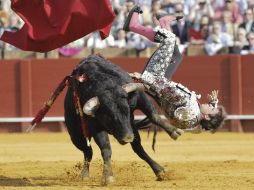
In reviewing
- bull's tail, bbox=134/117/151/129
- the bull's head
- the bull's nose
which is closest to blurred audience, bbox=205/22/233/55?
bull's tail, bbox=134/117/151/129

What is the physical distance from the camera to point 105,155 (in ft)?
27.9

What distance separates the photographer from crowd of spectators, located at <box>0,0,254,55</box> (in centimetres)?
1494

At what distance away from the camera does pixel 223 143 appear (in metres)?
13.1

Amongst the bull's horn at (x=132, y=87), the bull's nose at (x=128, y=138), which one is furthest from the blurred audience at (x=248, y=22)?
the bull's nose at (x=128, y=138)

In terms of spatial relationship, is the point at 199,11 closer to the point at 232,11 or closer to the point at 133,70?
the point at 232,11

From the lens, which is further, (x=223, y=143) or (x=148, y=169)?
(x=223, y=143)

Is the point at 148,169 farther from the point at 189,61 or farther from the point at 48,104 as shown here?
the point at 189,61

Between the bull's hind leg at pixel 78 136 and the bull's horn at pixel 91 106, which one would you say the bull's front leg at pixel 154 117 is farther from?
the bull's hind leg at pixel 78 136

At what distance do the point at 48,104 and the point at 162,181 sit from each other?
1303 millimetres

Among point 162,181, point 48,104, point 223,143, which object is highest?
point 48,104

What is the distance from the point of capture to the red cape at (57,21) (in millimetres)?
9109

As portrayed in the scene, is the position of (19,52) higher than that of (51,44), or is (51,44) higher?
(51,44)

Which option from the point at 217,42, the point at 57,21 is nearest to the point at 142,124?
the point at 57,21

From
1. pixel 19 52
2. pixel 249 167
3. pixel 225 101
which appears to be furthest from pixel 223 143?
pixel 19 52
